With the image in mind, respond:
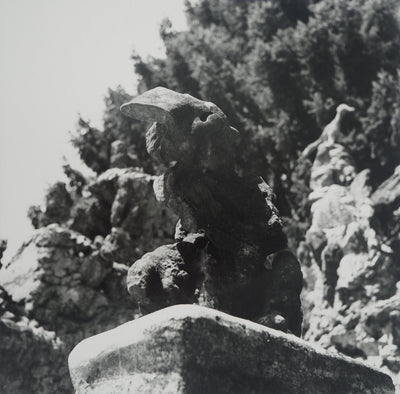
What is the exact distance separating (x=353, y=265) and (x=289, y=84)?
6.75 m

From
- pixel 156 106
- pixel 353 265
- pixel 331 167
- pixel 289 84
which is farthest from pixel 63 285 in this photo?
pixel 289 84

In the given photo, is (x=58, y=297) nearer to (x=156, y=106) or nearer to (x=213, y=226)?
(x=213, y=226)

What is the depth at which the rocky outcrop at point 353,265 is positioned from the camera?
7.25 meters

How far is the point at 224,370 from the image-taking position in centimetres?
228

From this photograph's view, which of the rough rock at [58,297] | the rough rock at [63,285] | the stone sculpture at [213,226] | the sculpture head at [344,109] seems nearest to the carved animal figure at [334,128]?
the sculpture head at [344,109]

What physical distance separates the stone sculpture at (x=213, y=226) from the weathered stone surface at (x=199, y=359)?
63cm

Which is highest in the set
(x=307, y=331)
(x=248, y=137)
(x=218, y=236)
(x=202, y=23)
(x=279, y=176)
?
(x=202, y=23)

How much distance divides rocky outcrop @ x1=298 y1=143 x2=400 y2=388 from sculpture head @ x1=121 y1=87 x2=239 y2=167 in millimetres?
4586

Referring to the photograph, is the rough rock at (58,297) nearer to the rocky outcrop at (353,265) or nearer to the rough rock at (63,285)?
the rough rock at (63,285)

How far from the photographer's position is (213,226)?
349 centimetres

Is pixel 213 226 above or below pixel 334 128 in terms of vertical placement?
above

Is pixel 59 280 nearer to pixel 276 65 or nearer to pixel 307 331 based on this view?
pixel 307 331

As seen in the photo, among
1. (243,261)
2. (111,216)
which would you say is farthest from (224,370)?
(111,216)

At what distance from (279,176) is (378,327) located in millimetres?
6397
